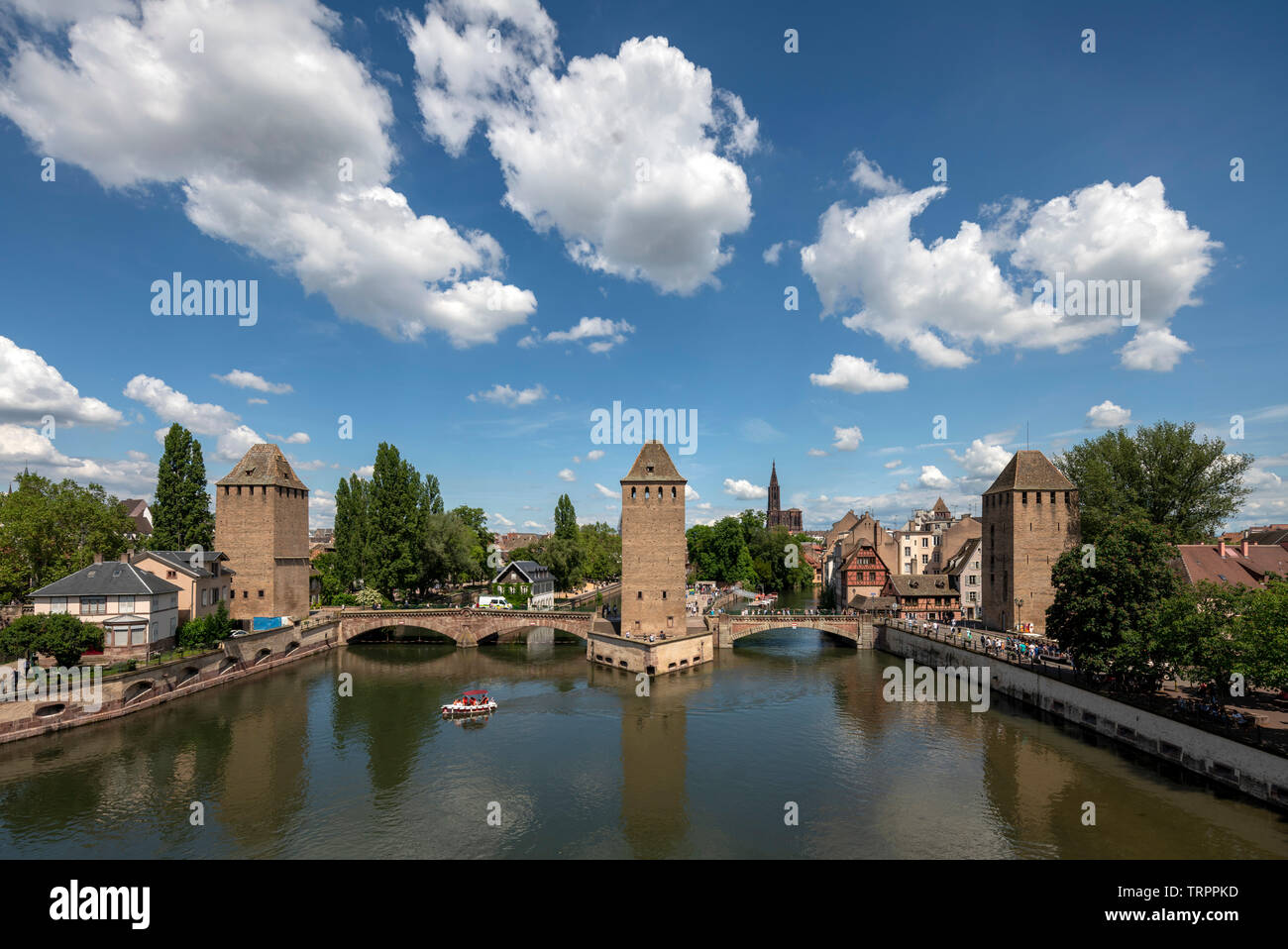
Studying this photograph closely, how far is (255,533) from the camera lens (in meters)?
52.3

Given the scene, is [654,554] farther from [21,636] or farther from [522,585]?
[21,636]

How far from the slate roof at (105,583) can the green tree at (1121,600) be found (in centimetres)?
5178

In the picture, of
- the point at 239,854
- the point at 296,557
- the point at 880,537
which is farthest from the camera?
the point at 880,537

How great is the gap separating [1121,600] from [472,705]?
110ft

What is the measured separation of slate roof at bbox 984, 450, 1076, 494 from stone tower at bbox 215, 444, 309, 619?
195 ft

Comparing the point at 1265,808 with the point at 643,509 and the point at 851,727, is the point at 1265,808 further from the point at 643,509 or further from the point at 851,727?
the point at 643,509

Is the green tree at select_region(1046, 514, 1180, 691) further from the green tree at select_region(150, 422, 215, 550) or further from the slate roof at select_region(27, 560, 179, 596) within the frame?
the green tree at select_region(150, 422, 215, 550)

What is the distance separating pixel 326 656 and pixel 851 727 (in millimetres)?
42125

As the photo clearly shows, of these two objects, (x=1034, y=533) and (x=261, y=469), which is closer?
(x=1034, y=533)

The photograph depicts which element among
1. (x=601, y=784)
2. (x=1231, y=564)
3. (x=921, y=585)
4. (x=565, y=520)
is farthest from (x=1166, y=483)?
(x=565, y=520)

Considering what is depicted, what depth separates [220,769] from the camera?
27.1 metres

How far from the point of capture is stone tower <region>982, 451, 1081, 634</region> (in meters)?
46.6

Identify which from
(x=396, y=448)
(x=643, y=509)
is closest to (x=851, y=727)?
(x=643, y=509)

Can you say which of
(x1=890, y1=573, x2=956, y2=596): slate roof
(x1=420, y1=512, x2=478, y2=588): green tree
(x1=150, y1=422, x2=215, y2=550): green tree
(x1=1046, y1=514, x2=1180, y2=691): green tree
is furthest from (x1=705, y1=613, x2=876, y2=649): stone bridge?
(x1=150, y1=422, x2=215, y2=550): green tree
